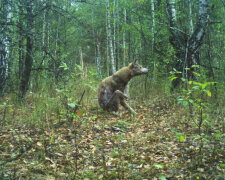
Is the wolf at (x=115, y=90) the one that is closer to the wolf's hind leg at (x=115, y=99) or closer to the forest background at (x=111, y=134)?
the wolf's hind leg at (x=115, y=99)

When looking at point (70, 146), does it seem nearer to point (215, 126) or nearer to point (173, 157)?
point (173, 157)

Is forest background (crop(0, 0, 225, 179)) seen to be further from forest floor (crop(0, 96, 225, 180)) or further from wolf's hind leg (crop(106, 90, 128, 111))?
wolf's hind leg (crop(106, 90, 128, 111))

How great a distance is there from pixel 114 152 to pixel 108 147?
1.47 feet

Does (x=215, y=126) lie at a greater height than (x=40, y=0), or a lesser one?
lesser

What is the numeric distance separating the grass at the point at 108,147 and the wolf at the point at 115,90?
2.49 ft

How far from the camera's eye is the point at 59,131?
5035 millimetres

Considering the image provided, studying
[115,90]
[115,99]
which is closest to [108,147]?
[115,99]

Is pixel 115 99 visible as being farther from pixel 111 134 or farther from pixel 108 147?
pixel 108 147

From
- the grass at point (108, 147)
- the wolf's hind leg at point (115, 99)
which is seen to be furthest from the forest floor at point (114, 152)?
the wolf's hind leg at point (115, 99)

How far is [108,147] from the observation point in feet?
14.2

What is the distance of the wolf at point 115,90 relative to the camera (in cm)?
737

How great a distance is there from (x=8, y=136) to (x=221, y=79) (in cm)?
788

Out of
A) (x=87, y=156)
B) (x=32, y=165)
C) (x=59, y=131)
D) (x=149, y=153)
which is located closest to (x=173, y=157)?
(x=149, y=153)

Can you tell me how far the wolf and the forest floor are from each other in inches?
63.2
